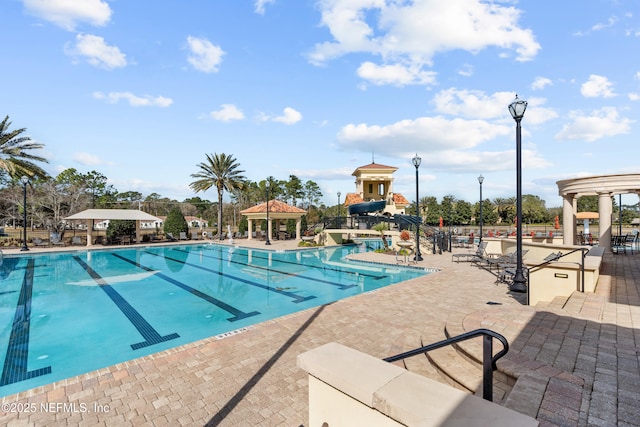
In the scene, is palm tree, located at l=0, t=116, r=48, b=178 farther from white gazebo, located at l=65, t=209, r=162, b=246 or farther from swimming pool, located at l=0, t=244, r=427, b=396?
swimming pool, located at l=0, t=244, r=427, b=396

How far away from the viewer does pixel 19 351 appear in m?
6.71

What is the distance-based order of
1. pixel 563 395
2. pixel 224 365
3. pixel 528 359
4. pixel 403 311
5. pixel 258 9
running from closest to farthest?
1. pixel 563 395
2. pixel 528 359
3. pixel 224 365
4. pixel 403 311
5. pixel 258 9

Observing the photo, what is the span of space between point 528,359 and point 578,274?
181 inches

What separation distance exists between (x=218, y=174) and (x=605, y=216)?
31.9 m

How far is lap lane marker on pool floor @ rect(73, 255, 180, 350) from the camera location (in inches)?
288

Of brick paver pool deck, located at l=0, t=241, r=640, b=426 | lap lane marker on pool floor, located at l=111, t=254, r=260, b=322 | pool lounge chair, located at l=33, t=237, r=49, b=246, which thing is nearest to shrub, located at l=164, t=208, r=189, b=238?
pool lounge chair, located at l=33, t=237, r=49, b=246

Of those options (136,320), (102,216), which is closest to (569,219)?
(136,320)

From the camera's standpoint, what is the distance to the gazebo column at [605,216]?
12.5 metres

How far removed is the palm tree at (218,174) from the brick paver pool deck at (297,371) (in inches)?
1173

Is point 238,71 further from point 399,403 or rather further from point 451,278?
point 399,403

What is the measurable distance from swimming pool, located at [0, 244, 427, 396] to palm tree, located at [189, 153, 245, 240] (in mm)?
14767

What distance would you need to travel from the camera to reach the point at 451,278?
11.8 m

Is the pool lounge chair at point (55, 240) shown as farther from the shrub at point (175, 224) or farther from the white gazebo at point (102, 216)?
the shrub at point (175, 224)

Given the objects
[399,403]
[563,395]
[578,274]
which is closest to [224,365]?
[399,403]
